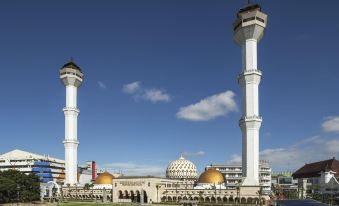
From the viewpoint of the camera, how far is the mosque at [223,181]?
4387 inches

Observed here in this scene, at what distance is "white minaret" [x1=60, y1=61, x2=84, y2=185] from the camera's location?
153875mm

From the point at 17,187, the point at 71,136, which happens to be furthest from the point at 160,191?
the point at 71,136

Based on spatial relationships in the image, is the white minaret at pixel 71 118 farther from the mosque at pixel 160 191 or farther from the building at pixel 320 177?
the building at pixel 320 177

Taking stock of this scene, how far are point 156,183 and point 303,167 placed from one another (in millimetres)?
88081

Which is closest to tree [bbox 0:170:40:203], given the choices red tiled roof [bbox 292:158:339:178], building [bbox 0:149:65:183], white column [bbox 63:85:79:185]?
white column [bbox 63:85:79:185]

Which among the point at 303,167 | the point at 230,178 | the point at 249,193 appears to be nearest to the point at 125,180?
the point at 249,193

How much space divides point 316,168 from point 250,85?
71.9 meters

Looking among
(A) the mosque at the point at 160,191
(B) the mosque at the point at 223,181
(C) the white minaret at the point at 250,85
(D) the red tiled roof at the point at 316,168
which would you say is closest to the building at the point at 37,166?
(B) the mosque at the point at 223,181

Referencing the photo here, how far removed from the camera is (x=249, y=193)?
11012cm

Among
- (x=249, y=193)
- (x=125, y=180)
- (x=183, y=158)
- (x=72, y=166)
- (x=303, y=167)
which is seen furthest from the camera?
(x=303, y=167)

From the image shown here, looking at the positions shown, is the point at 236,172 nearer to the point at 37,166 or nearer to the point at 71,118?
the point at 71,118

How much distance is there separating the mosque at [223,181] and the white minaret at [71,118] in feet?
1.18

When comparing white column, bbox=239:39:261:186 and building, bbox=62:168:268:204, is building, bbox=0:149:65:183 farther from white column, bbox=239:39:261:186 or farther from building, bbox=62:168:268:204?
white column, bbox=239:39:261:186

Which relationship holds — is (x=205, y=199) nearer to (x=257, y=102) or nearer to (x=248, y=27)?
(x=257, y=102)
